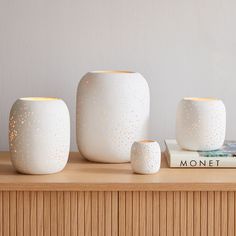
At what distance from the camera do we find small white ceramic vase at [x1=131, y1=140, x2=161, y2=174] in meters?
1.34

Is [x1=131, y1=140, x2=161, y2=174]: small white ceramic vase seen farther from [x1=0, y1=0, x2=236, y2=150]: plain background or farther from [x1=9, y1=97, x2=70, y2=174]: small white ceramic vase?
[x1=0, y1=0, x2=236, y2=150]: plain background

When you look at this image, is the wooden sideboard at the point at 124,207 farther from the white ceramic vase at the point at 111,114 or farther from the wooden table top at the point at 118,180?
the white ceramic vase at the point at 111,114

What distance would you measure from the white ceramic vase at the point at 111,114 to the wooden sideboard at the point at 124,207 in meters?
0.17

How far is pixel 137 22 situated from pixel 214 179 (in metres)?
0.52

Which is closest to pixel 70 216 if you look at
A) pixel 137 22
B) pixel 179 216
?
pixel 179 216

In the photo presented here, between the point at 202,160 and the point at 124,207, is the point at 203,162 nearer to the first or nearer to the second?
the point at 202,160

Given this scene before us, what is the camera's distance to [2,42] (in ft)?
5.30

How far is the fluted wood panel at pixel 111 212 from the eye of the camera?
1.27 m

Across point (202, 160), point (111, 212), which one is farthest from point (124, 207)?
point (202, 160)

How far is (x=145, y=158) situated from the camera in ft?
4.38

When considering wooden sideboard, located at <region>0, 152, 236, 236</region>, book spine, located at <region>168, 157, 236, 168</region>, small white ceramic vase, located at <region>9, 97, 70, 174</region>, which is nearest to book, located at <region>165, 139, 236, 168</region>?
book spine, located at <region>168, 157, 236, 168</region>

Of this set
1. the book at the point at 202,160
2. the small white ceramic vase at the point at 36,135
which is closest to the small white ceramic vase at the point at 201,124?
the book at the point at 202,160

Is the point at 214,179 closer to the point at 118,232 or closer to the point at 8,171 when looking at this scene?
the point at 118,232

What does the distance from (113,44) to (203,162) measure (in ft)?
1.36
